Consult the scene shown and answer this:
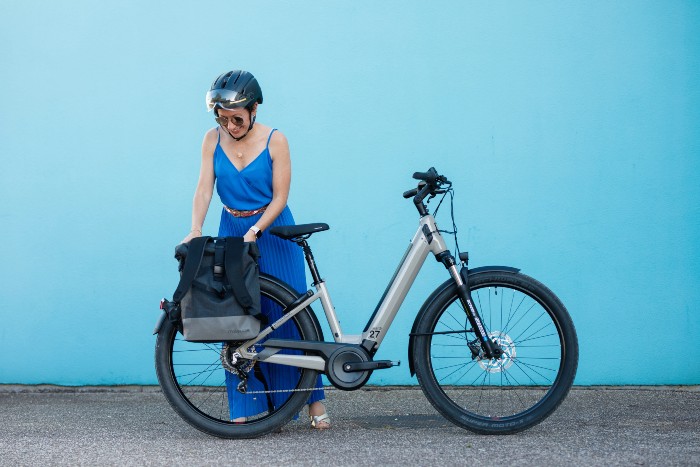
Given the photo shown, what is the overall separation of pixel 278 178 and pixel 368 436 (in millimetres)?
1284

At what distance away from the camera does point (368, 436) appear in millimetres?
4594

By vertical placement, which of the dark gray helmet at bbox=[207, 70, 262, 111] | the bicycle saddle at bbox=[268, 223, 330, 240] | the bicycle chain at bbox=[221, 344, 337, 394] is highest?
the dark gray helmet at bbox=[207, 70, 262, 111]

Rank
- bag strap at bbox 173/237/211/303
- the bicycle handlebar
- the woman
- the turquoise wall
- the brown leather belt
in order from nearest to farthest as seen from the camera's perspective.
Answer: bag strap at bbox 173/237/211/303 < the bicycle handlebar < the woman < the brown leather belt < the turquoise wall

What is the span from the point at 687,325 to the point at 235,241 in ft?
9.69

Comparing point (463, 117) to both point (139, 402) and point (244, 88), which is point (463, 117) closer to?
point (244, 88)

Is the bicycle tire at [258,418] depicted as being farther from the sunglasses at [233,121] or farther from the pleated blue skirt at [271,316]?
the sunglasses at [233,121]

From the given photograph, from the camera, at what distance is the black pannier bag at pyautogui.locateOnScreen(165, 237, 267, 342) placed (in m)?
4.41

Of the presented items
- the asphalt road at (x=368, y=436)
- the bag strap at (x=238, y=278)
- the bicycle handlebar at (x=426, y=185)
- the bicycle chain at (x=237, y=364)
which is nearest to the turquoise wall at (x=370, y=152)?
the asphalt road at (x=368, y=436)

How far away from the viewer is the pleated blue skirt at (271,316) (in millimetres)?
4668

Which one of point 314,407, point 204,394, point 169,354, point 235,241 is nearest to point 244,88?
point 235,241

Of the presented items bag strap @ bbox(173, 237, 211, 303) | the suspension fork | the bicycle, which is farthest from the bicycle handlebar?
bag strap @ bbox(173, 237, 211, 303)

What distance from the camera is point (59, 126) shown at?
19.8 ft

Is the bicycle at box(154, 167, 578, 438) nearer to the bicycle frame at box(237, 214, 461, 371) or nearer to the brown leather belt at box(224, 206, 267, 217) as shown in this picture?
the bicycle frame at box(237, 214, 461, 371)

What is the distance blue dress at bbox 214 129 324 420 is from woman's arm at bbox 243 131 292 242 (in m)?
0.03
